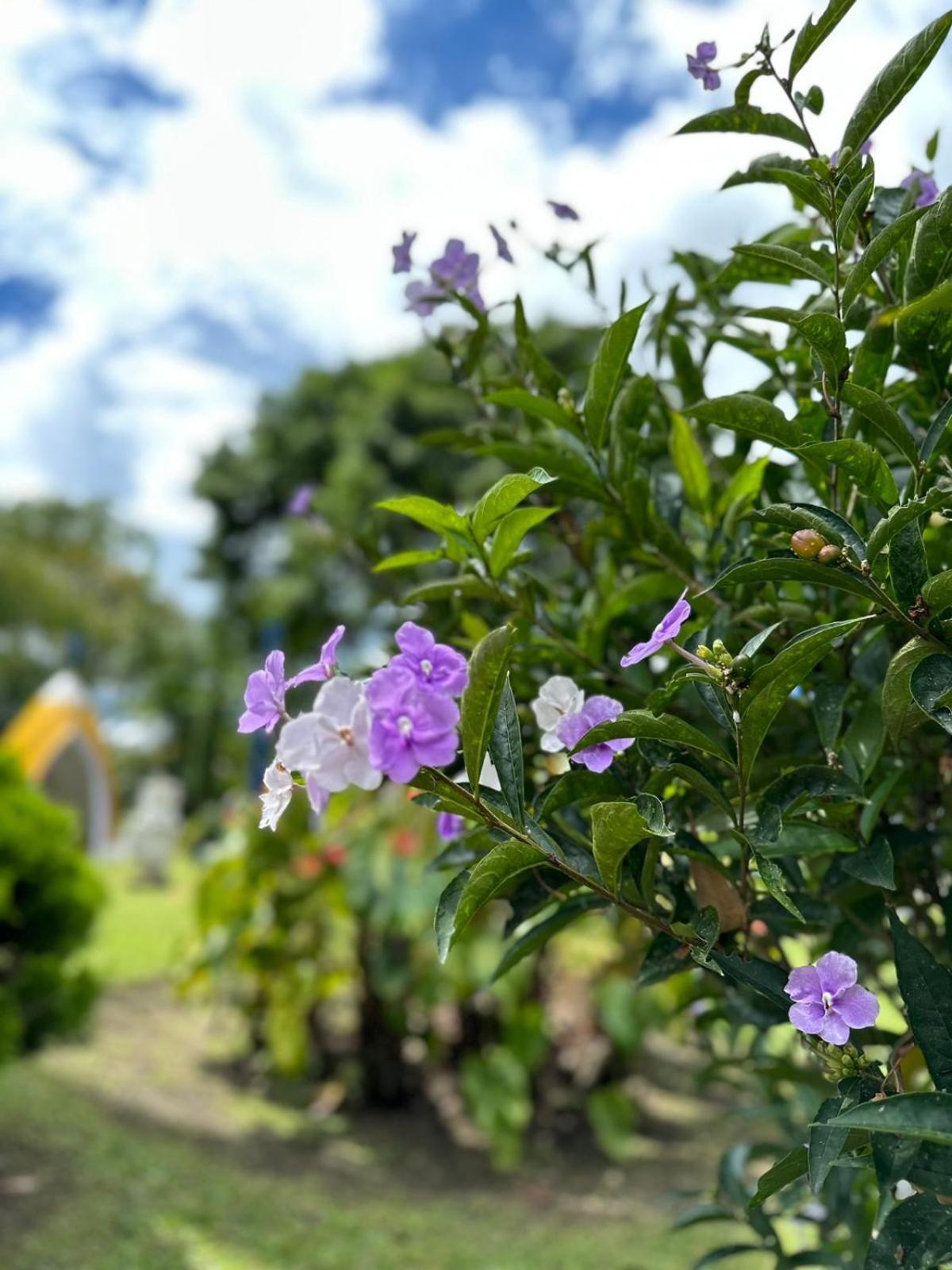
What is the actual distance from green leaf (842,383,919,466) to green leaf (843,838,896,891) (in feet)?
0.88

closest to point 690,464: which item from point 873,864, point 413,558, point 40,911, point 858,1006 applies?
point 413,558

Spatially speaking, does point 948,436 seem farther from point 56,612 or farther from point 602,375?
point 56,612

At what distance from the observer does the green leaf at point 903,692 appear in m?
0.65

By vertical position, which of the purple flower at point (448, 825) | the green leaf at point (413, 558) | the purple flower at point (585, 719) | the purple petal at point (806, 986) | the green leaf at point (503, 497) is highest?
the green leaf at point (413, 558)

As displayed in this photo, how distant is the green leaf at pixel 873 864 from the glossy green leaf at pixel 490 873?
239 millimetres

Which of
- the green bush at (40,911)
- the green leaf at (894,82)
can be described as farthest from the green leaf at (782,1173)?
the green bush at (40,911)

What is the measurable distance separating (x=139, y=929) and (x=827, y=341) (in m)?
6.65

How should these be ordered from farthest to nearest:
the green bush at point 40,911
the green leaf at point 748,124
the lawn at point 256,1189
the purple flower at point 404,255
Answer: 1. the green bush at point 40,911
2. the lawn at point 256,1189
3. the purple flower at point 404,255
4. the green leaf at point 748,124

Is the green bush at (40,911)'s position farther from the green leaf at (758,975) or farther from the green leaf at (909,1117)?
the green leaf at (909,1117)

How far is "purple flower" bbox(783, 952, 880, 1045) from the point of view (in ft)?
2.08

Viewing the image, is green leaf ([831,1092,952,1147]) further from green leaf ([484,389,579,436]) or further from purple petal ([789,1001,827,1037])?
green leaf ([484,389,579,436])

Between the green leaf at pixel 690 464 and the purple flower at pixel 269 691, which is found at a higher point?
the green leaf at pixel 690 464

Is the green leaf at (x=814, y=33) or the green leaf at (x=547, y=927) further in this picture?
the green leaf at (x=547, y=927)

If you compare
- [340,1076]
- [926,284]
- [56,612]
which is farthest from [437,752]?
[56,612]
